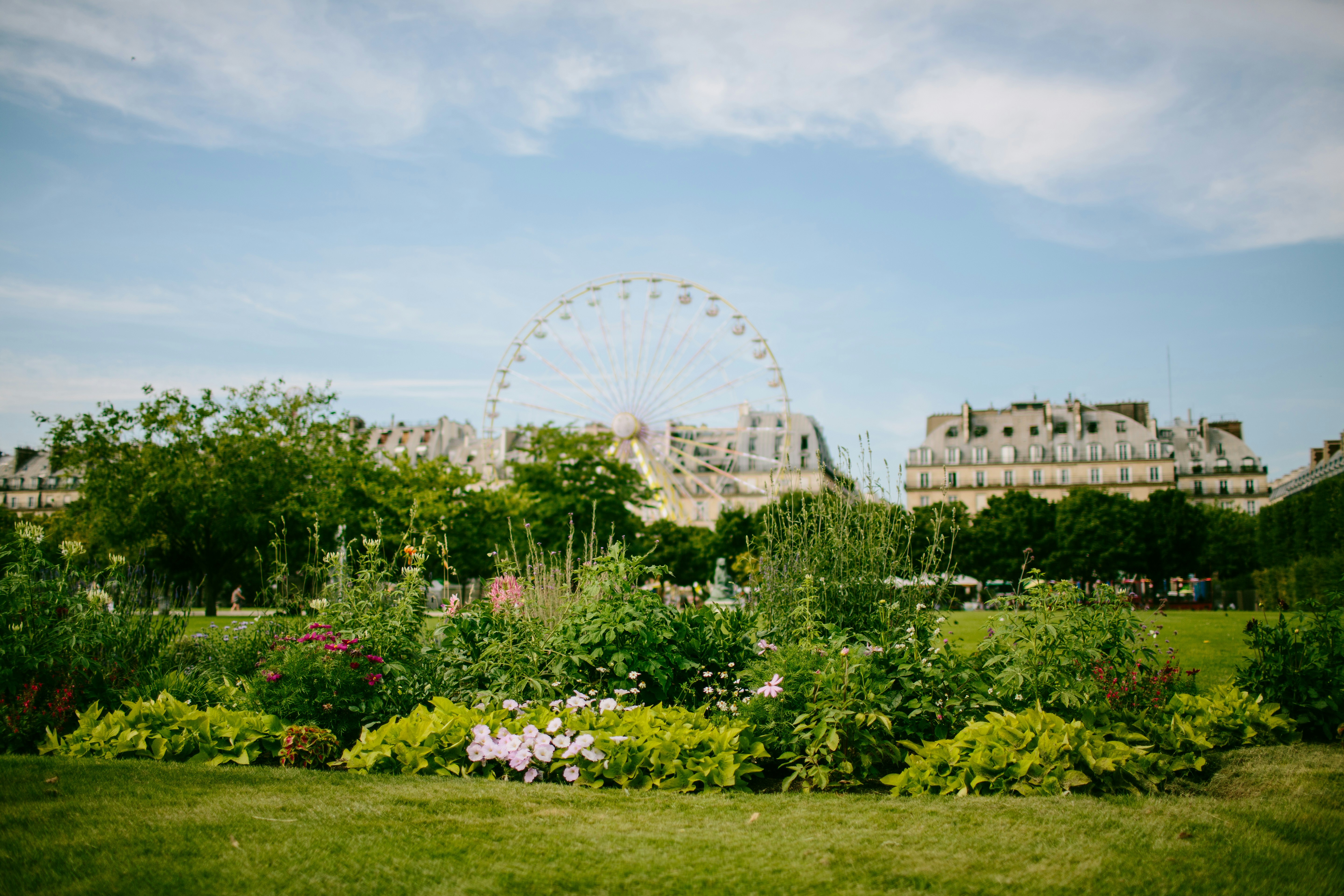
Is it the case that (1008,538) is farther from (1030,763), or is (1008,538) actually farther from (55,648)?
(55,648)

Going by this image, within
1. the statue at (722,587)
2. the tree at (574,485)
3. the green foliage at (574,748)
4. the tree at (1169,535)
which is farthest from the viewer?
the tree at (1169,535)

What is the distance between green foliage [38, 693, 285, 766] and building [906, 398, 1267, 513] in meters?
71.6

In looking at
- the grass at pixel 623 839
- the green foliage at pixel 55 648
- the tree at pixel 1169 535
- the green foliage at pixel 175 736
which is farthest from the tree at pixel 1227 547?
the green foliage at pixel 175 736

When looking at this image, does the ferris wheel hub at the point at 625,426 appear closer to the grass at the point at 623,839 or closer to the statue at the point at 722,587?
the statue at the point at 722,587

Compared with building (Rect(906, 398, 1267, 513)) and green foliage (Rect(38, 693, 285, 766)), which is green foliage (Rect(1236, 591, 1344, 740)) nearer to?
green foliage (Rect(38, 693, 285, 766))

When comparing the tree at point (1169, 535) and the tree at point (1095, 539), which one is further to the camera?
the tree at point (1169, 535)

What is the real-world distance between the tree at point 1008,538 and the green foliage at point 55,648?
53.7 m

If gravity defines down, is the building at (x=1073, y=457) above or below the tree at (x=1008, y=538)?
above

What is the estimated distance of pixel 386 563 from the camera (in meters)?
8.77

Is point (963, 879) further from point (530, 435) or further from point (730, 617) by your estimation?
point (530, 435)

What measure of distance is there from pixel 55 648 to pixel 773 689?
5353 mm

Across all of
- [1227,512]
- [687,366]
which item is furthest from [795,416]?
[687,366]

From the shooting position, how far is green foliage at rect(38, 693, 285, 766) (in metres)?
6.18

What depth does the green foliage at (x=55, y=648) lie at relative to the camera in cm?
671
